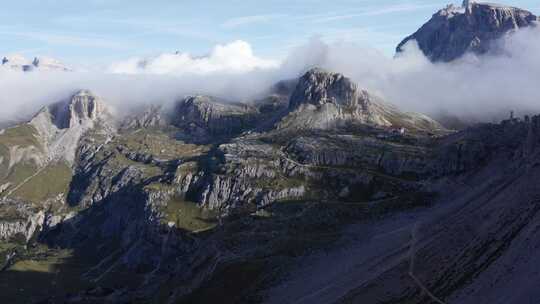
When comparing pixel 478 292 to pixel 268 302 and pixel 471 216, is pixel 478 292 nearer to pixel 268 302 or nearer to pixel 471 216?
pixel 471 216

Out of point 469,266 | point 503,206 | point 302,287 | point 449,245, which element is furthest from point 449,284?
point 302,287

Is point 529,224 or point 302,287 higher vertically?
point 529,224

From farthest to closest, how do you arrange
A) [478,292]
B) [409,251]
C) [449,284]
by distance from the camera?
[409,251] → [449,284] → [478,292]

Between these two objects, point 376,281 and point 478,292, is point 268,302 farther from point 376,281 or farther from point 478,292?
point 478,292

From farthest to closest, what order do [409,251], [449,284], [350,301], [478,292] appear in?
[409,251] < [350,301] < [449,284] < [478,292]

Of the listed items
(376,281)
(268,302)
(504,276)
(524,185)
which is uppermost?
(524,185)

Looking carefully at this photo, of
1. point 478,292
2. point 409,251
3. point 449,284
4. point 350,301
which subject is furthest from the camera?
point 409,251

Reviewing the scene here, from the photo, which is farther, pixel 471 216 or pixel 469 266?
pixel 471 216

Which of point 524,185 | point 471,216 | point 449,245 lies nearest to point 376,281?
point 449,245

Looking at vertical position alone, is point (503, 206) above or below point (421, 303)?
above
